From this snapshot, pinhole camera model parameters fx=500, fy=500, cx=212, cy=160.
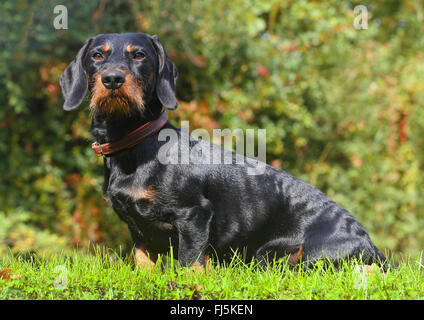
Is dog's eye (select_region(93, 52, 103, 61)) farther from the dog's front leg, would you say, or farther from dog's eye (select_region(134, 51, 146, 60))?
the dog's front leg

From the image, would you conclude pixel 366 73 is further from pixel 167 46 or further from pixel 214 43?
pixel 167 46

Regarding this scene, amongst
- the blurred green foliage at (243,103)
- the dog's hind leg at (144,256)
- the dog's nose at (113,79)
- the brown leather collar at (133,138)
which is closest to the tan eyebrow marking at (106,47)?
the dog's nose at (113,79)

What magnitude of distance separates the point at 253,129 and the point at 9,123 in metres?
3.53

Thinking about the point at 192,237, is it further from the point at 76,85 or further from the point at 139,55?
the point at 76,85

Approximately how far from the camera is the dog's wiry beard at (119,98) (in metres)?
3.63

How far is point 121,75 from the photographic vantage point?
11.8 ft

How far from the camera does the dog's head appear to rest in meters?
3.64

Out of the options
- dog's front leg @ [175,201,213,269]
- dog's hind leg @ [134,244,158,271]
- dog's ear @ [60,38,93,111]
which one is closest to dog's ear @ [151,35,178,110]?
dog's ear @ [60,38,93,111]

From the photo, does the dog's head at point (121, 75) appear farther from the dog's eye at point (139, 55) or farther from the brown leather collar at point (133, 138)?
the brown leather collar at point (133, 138)

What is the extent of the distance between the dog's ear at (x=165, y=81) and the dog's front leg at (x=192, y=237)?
86cm

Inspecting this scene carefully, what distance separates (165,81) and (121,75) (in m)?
0.51

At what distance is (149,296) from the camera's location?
3162mm

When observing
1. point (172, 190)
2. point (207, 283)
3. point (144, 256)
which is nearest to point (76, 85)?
point (172, 190)

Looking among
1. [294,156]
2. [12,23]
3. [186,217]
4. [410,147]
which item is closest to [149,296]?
[186,217]
